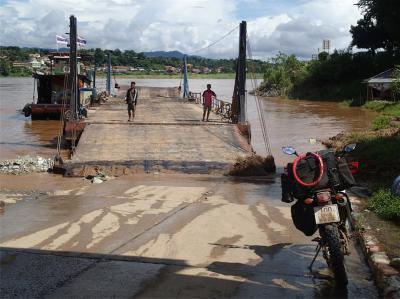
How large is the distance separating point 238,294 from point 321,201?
111cm

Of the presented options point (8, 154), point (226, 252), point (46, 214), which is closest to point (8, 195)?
point (46, 214)

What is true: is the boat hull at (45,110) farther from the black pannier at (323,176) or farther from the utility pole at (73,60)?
Result: the black pannier at (323,176)

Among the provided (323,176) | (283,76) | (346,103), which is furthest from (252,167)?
(283,76)

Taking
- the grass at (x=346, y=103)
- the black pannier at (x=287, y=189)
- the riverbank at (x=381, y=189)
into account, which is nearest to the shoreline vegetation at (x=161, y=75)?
the grass at (x=346, y=103)

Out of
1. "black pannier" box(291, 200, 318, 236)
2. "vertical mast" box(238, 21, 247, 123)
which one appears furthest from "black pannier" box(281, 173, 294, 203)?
"vertical mast" box(238, 21, 247, 123)

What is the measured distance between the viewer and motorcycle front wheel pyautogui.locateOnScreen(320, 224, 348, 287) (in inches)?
188

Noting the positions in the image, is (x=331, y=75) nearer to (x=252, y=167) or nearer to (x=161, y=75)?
(x=252, y=167)

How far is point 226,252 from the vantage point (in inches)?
232

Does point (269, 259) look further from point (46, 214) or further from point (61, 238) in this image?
point (46, 214)

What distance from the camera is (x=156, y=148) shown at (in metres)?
13.7

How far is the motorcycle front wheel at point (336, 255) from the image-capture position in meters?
4.78

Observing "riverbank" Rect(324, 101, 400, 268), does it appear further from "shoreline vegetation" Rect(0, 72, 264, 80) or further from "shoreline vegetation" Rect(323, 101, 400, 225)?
"shoreline vegetation" Rect(0, 72, 264, 80)

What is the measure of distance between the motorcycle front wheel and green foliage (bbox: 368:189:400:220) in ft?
8.27

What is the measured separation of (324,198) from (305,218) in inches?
12.4
